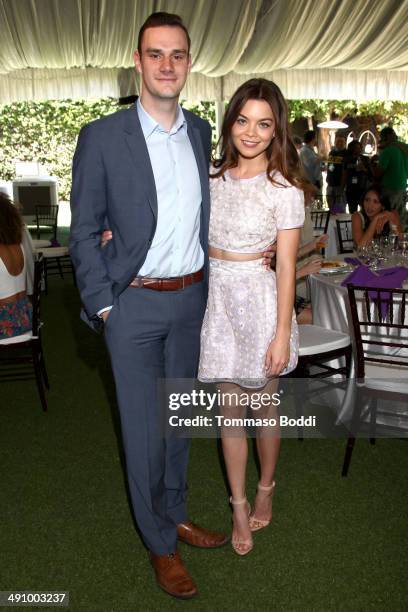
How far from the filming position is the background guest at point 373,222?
17.4 ft

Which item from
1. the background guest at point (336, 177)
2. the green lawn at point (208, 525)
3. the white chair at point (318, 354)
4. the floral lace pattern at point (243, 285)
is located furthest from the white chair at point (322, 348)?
the background guest at point (336, 177)

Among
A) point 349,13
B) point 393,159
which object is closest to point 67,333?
point 393,159

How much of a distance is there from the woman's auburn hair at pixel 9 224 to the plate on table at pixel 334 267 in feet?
Answer: 6.04

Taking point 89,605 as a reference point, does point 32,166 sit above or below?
above

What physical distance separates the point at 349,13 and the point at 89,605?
8972 mm

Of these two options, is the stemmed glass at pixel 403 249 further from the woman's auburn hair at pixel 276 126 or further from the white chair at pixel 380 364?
the woman's auburn hair at pixel 276 126

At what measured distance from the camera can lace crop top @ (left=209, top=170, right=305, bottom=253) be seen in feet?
7.57

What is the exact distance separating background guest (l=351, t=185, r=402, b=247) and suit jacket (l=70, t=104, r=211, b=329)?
11.1ft

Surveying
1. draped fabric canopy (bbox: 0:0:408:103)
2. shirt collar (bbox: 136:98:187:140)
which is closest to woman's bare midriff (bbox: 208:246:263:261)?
shirt collar (bbox: 136:98:187:140)

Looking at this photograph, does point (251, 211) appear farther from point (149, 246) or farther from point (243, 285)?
point (149, 246)

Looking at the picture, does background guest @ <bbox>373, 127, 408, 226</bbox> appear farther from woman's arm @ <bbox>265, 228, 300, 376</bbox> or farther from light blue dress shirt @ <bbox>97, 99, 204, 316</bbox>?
light blue dress shirt @ <bbox>97, 99, 204, 316</bbox>

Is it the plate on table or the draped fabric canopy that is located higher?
the draped fabric canopy

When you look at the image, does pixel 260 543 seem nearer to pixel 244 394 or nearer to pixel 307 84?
pixel 244 394

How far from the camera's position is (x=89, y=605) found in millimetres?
2393
